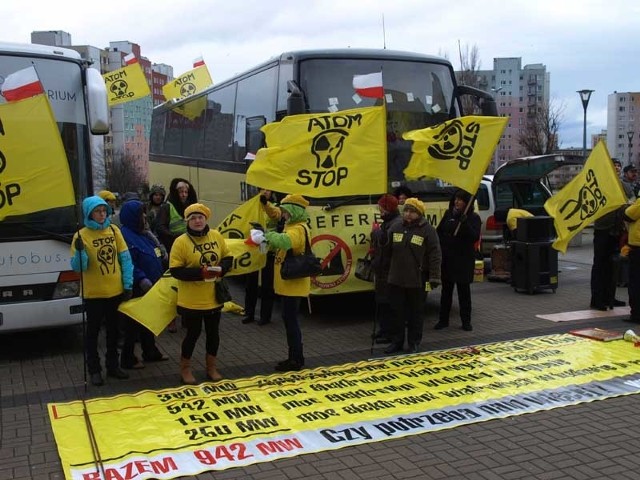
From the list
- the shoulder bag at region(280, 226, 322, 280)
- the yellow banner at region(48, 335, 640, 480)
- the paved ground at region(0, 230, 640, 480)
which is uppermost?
the shoulder bag at region(280, 226, 322, 280)

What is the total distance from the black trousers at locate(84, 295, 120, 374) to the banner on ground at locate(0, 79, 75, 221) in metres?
1.03

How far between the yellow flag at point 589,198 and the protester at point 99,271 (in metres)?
5.54

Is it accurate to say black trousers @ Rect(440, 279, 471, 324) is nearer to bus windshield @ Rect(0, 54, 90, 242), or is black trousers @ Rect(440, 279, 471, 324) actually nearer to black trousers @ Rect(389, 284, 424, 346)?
black trousers @ Rect(389, 284, 424, 346)

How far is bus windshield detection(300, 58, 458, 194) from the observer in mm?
8922

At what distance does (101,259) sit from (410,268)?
3.23 m

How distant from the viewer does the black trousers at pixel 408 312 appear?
727 centimetres

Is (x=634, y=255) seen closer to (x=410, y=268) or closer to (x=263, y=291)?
(x=410, y=268)

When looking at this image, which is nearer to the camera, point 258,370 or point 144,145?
point 258,370

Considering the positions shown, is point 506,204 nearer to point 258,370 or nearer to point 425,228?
point 425,228

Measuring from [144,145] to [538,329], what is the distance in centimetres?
10052

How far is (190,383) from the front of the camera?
6.28 m

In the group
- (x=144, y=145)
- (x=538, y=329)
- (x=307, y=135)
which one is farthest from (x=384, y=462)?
(x=144, y=145)

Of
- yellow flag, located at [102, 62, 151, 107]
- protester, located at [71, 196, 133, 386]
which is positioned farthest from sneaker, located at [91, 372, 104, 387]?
yellow flag, located at [102, 62, 151, 107]

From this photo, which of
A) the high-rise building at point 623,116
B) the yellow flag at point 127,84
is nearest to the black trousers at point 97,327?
the yellow flag at point 127,84
